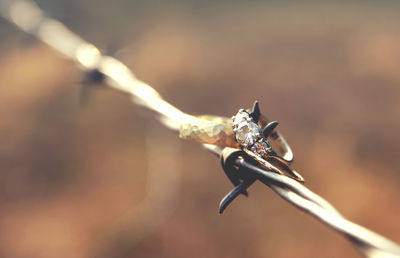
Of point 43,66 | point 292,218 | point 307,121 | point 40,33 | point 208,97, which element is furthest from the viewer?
point 43,66

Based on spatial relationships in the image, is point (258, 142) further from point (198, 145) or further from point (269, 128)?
point (198, 145)

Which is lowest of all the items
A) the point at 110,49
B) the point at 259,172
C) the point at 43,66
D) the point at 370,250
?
the point at 370,250

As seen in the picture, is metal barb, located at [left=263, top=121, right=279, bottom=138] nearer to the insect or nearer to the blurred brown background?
the insect

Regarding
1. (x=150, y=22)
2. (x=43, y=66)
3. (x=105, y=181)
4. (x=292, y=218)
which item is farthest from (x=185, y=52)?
(x=292, y=218)

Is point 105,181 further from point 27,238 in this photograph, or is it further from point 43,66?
point 43,66

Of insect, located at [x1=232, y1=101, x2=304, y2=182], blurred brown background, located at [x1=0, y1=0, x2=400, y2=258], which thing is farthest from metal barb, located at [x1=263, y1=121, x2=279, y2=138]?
blurred brown background, located at [x1=0, y1=0, x2=400, y2=258]

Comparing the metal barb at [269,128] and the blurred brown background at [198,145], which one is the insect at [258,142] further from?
the blurred brown background at [198,145]
